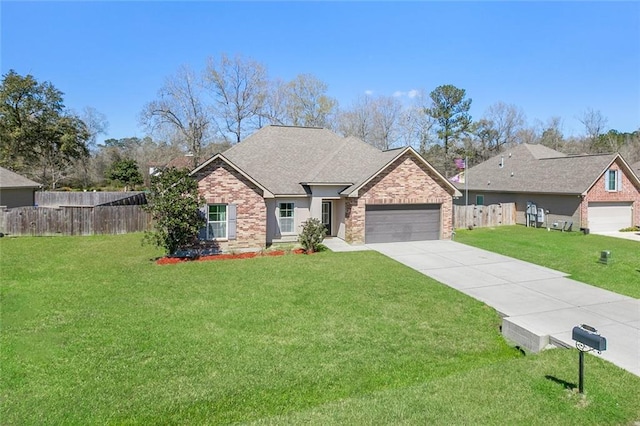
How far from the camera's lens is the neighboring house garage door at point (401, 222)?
18.8 metres

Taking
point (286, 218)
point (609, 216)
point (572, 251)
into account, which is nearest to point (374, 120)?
point (609, 216)

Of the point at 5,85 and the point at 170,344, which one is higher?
the point at 5,85

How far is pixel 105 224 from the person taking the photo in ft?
69.5

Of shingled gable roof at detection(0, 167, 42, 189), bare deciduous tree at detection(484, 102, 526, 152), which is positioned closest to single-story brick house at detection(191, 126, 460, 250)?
shingled gable roof at detection(0, 167, 42, 189)

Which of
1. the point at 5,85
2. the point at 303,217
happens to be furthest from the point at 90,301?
the point at 5,85

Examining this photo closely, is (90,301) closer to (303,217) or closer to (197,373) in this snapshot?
(197,373)

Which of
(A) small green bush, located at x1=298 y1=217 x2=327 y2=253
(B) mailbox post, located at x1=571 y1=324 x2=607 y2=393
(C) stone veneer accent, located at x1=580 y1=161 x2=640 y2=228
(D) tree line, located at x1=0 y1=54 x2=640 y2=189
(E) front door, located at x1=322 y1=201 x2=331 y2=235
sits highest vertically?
(D) tree line, located at x1=0 y1=54 x2=640 y2=189

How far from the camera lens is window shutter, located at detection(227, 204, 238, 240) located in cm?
1683

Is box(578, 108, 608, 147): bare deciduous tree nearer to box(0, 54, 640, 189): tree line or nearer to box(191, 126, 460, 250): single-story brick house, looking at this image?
box(0, 54, 640, 189): tree line

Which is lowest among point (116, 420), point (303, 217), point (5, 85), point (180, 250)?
point (116, 420)

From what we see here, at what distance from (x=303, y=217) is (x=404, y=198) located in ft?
16.8

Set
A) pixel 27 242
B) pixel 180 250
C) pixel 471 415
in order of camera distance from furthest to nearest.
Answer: pixel 27 242 → pixel 180 250 → pixel 471 415

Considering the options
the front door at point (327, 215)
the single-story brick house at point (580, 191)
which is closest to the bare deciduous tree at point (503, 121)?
the single-story brick house at point (580, 191)

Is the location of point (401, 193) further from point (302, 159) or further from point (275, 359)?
point (275, 359)
